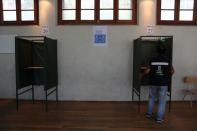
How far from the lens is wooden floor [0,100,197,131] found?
4512 mm

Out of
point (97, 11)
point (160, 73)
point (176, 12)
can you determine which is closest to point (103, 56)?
point (97, 11)

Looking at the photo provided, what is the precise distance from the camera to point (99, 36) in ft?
21.2

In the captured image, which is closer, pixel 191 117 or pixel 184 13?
pixel 191 117

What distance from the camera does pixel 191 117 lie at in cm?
515

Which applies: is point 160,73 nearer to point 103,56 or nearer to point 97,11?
point 103,56

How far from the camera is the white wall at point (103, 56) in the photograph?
6438mm

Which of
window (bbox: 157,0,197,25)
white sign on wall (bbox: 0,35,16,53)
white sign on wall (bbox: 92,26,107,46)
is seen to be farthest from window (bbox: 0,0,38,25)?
window (bbox: 157,0,197,25)

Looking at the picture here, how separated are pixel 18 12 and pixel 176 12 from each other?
4213mm

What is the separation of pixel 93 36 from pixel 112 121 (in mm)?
2517

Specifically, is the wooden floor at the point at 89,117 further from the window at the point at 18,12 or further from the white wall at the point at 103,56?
the window at the point at 18,12

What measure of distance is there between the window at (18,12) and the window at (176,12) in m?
3.33

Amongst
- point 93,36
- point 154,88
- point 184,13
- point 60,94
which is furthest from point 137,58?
point 60,94

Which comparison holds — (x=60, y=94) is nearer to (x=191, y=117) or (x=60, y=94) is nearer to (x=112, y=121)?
(x=112, y=121)

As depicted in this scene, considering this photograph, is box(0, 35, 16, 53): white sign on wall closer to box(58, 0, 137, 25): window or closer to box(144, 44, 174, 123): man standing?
box(58, 0, 137, 25): window
